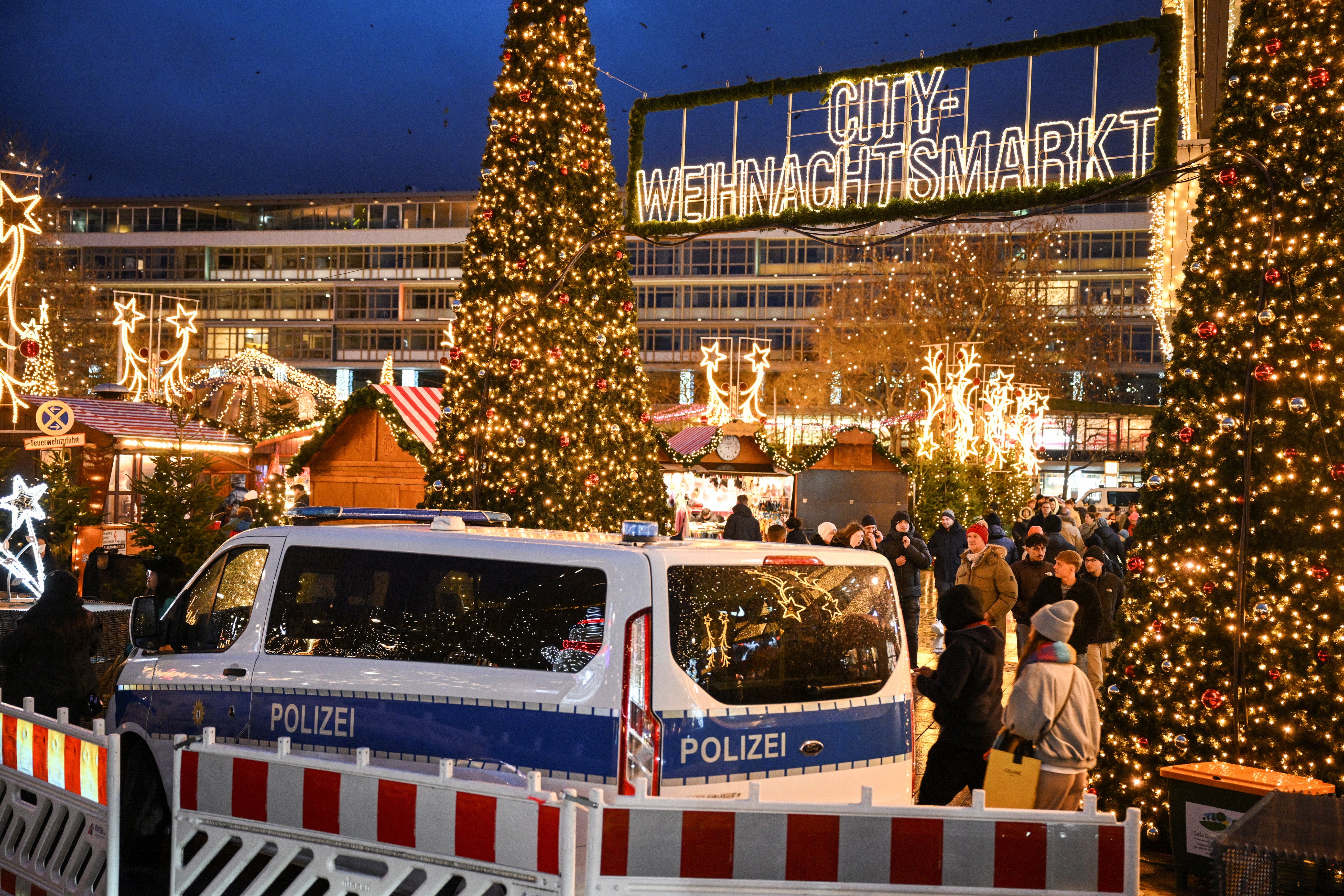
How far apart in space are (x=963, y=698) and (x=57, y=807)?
14.6 ft

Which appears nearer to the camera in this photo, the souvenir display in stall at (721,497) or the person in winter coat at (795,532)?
the person in winter coat at (795,532)

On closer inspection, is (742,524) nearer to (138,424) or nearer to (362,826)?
(138,424)

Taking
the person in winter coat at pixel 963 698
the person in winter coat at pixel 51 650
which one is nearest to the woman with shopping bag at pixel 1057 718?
the person in winter coat at pixel 963 698

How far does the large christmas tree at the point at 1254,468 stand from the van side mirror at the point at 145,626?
5718 millimetres

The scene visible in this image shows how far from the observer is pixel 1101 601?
9.61 meters

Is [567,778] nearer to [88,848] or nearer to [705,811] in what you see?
[705,811]

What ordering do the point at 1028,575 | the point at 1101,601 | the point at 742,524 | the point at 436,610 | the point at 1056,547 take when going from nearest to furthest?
the point at 436,610 → the point at 1101,601 → the point at 1028,575 → the point at 1056,547 → the point at 742,524

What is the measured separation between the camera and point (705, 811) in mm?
3758

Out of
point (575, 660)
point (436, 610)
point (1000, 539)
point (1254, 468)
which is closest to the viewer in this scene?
point (575, 660)

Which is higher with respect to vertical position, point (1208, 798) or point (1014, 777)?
point (1014, 777)

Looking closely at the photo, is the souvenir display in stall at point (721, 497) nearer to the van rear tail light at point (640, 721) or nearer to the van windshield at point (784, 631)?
the van windshield at point (784, 631)

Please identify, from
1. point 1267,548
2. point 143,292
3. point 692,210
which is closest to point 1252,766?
point 1267,548

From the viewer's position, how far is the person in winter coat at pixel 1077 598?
934 centimetres

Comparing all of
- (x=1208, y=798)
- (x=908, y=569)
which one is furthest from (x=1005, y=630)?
(x=1208, y=798)
